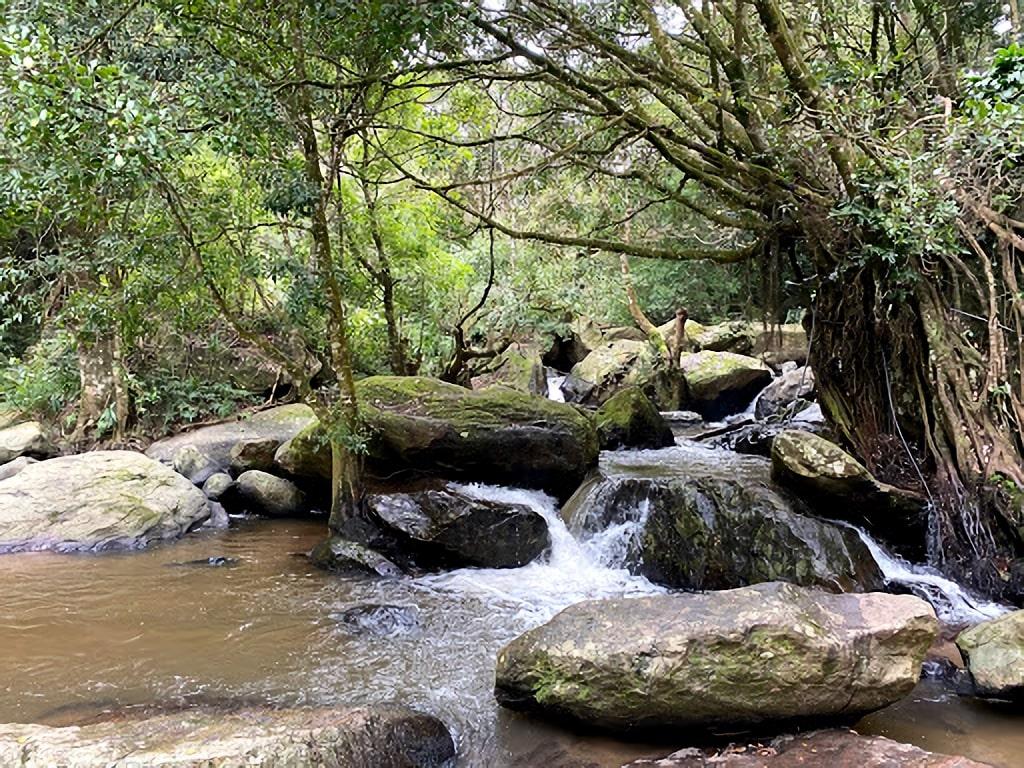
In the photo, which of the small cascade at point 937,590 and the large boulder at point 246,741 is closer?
the large boulder at point 246,741

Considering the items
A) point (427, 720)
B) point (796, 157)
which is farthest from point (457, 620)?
point (796, 157)

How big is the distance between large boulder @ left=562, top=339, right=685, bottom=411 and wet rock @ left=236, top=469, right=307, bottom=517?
24.3 ft

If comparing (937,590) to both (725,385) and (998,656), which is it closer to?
(998,656)

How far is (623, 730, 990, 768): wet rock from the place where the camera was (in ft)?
10.3

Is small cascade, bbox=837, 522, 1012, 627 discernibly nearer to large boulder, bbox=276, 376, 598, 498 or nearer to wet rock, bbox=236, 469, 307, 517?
large boulder, bbox=276, 376, 598, 498

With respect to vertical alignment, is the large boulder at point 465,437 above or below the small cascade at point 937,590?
above

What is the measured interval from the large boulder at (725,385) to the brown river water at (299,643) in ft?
→ 24.6

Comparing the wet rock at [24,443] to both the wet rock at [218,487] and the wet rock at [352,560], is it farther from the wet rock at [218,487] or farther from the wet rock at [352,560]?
the wet rock at [352,560]

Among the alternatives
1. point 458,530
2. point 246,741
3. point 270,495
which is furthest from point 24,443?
point 246,741

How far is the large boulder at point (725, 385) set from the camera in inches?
553

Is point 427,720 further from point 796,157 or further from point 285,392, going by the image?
point 285,392

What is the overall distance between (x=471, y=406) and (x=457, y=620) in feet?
10.3

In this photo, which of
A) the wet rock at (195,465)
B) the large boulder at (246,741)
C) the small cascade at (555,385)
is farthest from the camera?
the small cascade at (555,385)

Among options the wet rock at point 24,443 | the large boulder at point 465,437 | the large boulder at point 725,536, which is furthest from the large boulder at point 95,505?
the large boulder at point 725,536
